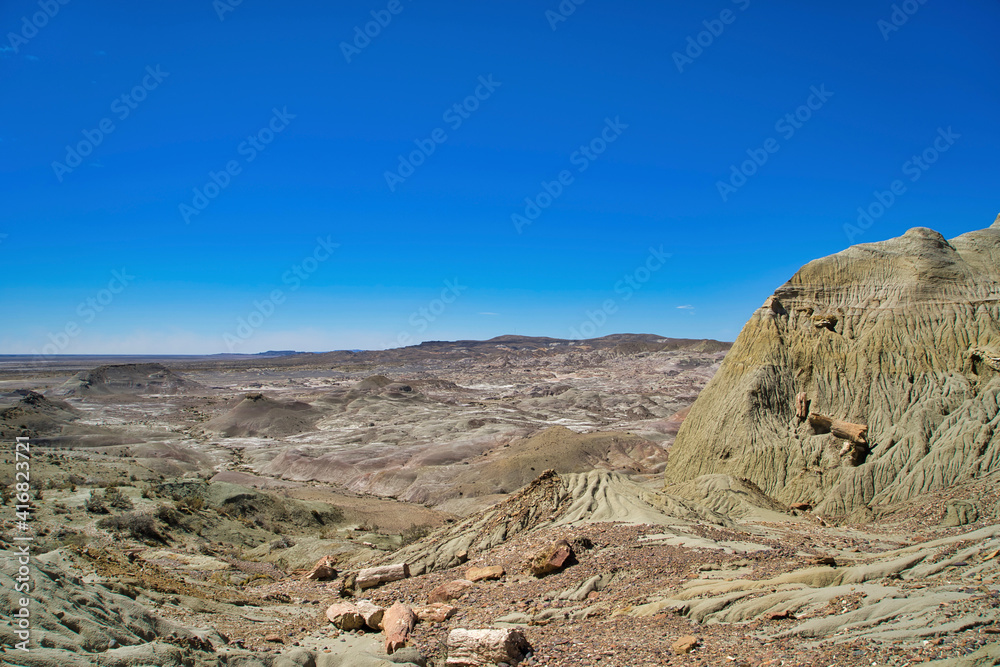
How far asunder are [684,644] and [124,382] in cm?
10935

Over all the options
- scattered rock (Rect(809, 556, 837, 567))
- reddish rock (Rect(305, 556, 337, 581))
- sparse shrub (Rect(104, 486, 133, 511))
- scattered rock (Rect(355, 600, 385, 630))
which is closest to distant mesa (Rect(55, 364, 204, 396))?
sparse shrub (Rect(104, 486, 133, 511))

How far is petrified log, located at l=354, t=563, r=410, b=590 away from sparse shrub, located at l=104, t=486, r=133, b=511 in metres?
10.6

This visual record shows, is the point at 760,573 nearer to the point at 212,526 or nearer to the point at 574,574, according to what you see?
the point at 574,574

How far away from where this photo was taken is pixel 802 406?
1995 cm

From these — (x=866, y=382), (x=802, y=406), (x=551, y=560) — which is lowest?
(x=551, y=560)

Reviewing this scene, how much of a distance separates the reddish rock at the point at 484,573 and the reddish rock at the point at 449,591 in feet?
0.95

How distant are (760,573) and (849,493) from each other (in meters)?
9.96

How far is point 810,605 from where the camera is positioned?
741 cm

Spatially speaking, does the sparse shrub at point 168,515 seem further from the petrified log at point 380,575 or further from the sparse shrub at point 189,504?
the petrified log at point 380,575

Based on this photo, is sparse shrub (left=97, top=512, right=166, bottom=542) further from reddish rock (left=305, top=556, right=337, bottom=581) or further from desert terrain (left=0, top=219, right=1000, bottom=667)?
reddish rock (left=305, top=556, right=337, bottom=581)

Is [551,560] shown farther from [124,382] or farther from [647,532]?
[124,382]

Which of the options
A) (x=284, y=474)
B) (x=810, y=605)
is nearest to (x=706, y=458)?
(x=810, y=605)

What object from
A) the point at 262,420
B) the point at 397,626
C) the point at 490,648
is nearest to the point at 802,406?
the point at 490,648

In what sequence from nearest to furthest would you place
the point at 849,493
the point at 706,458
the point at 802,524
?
1. the point at 802,524
2. the point at 849,493
3. the point at 706,458
